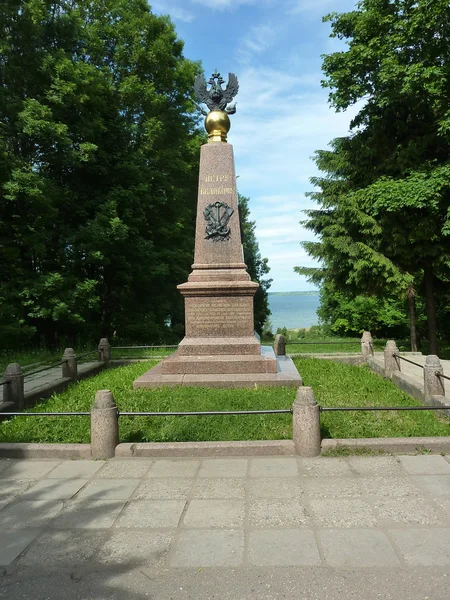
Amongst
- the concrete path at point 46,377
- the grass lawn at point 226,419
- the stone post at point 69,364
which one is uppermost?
the stone post at point 69,364

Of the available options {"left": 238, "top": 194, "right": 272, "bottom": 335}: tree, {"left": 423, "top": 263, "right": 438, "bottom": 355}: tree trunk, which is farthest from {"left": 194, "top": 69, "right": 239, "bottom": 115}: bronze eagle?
{"left": 238, "top": 194, "right": 272, "bottom": 335}: tree

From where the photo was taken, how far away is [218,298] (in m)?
9.97

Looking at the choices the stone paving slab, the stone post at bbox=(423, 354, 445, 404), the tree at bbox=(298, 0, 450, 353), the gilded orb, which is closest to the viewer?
the stone paving slab

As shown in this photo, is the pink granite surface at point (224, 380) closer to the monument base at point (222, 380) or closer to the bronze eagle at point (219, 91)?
the monument base at point (222, 380)

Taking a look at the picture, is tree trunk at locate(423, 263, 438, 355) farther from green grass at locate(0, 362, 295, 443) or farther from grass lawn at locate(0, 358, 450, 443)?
green grass at locate(0, 362, 295, 443)

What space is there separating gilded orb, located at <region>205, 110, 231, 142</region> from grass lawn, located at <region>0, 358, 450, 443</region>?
6.38 meters

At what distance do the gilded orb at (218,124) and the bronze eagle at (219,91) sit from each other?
262 millimetres

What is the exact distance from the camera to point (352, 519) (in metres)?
4.02

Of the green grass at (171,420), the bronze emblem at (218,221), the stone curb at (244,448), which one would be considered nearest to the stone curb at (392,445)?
the stone curb at (244,448)

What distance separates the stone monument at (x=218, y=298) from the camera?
9.40 meters

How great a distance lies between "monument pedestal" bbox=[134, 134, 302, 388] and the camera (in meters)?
9.34

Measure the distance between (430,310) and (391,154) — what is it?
6.56m

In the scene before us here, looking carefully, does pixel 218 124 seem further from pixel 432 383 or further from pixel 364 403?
pixel 432 383

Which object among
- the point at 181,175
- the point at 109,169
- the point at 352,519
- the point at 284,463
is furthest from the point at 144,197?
the point at 352,519
